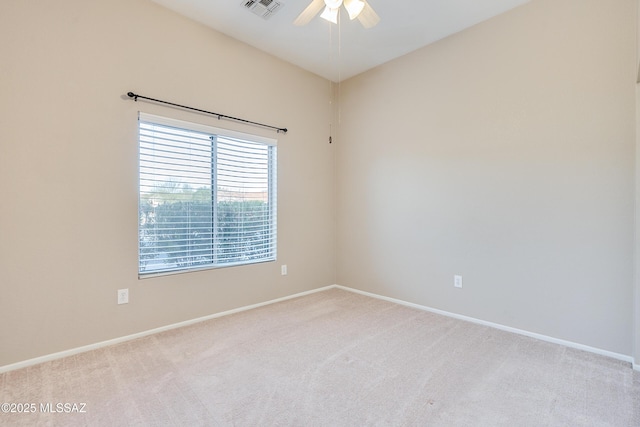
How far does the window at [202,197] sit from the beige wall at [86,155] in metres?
0.11

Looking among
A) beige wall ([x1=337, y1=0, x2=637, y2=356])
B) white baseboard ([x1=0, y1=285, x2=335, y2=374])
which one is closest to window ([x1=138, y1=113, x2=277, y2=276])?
white baseboard ([x1=0, y1=285, x2=335, y2=374])

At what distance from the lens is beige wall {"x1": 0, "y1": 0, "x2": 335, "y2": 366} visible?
2.10m

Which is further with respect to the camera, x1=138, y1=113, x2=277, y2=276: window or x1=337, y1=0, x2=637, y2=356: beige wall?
x1=138, y1=113, x2=277, y2=276: window

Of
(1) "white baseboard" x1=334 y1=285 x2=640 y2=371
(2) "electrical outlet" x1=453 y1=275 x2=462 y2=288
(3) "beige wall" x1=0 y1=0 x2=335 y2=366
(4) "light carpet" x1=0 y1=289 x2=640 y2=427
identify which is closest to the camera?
(4) "light carpet" x1=0 y1=289 x2=640 y2=427

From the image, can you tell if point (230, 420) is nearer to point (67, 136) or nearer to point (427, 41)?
point (67, 136)

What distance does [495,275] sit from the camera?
287cm

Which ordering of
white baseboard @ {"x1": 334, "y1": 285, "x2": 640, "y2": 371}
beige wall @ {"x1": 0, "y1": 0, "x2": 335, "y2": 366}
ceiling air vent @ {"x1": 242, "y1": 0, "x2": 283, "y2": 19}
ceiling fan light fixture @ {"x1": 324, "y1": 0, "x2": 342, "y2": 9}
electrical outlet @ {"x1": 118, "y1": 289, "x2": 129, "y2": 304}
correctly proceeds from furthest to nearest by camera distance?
1. ceiling air vent @ {"x1": 242, "y1": 0, "x2": 283, "y2": 19}
2. electrical outlet @ {"x1": 118, "y1": 289, "x2": 129, "y2": 304}
3. white baseboard @ {"x1": 334, "y1": 285, "x2": 640, "y2": 371}
4. beige wall @ {"x1": 0, "y1": 0, "x2": 335, "y2": 366}
5. ceiling fan light fixture @ {"x1": 324, "y1": 0, "x2": 342, "y2": 9}

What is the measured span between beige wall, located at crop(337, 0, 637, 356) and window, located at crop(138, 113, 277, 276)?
1.38m

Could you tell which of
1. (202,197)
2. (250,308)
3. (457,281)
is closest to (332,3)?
(202,197)

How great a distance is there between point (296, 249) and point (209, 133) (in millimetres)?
1666

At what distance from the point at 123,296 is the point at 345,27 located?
313 centimetres

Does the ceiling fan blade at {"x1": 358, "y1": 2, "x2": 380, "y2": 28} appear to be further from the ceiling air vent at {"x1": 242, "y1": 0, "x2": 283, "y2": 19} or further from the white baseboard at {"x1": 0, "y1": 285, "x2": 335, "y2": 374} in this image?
the white baseboard at {"x1": 0, "y1": 285, "x2": 335, "y2": 374}

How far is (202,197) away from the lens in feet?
9.96

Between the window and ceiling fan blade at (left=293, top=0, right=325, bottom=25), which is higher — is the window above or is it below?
below
